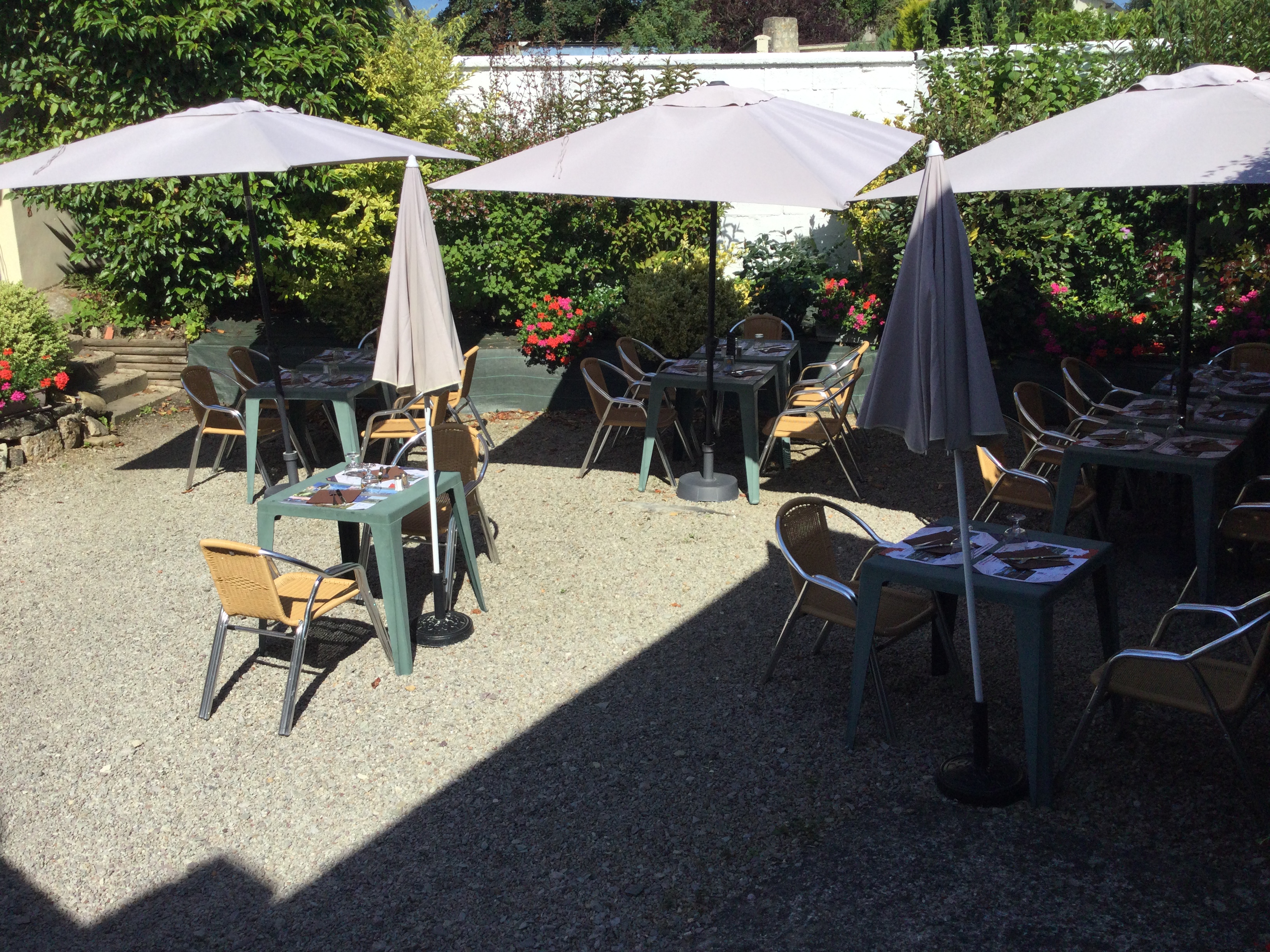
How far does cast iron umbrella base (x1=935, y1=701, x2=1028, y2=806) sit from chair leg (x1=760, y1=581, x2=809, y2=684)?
902 millimetres

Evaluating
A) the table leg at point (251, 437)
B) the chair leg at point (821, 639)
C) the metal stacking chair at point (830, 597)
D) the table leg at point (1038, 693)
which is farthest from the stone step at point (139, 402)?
the table leg at point (1038, 693)

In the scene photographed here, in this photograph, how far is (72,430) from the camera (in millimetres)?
9219

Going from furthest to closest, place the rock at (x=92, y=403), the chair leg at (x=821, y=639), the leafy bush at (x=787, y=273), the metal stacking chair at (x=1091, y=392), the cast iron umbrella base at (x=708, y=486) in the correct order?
the leafy bush at (x=787, y=273)
the rock at (x=92, y=403)
the cast iron umbrella base at (x=708, y=486)
the metal stacking chair at (x=1091, y=392)
the chair leg at (x=821, y=639)

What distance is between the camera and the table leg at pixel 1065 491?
18.0 ft

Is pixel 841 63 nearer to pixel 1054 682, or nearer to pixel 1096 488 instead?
pixel 1096 488

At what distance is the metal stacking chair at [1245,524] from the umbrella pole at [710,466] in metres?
2.94

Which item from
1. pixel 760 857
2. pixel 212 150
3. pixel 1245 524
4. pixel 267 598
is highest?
pixel 212 150

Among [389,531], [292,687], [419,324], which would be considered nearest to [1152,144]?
[419,324]

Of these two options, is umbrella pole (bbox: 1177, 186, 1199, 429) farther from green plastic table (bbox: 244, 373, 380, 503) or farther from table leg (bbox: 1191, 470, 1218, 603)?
green plastic table (bbox: 244, 373, 380, 503)

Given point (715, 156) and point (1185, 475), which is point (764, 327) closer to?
point (715, 156)

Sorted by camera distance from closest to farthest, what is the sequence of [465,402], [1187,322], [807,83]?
[1187,322]
[465,402]
[807,83]

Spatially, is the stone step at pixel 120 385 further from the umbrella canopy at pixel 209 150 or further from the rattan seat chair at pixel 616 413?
the rattan seat chair at pixel 616 413

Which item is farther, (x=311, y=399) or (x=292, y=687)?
(x=311, y=399)

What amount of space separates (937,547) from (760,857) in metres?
1.41
